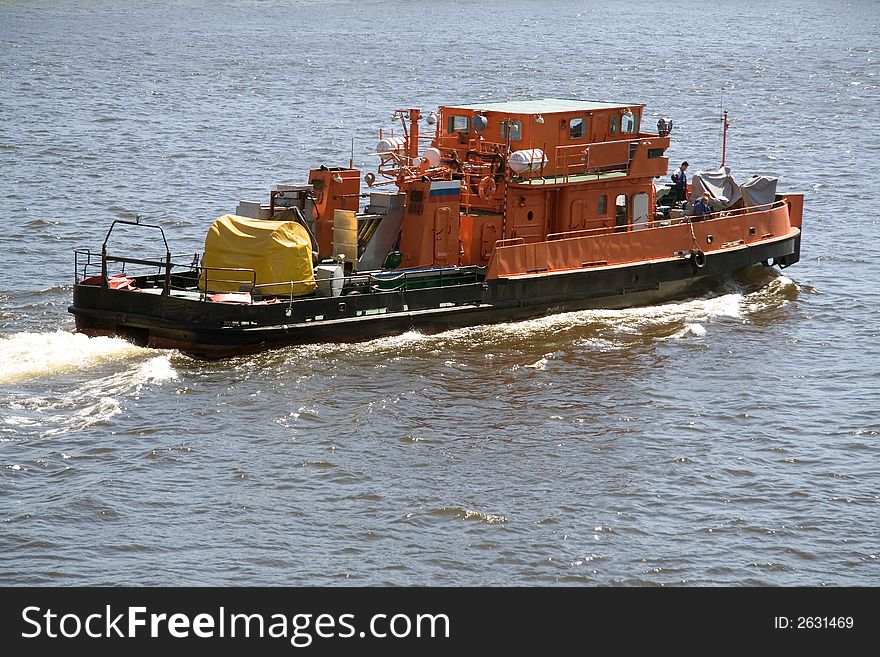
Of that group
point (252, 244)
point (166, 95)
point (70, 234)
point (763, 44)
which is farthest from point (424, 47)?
point (252, 244)

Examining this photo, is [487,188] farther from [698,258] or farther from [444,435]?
[444,435]

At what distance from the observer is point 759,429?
2069 centimetres

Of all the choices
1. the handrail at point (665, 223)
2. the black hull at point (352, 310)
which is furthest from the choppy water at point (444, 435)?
the handrail at point (665, 223)

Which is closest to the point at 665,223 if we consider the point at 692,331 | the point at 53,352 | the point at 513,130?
the point at 692,331

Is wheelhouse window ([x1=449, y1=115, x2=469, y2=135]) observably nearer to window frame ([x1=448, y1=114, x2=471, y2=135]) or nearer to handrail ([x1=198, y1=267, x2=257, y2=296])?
window frame ([x1=448, y1=114, x2=471, y2=135])

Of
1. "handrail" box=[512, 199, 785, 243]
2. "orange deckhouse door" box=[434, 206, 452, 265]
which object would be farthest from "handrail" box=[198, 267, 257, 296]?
"handrail" box=[512, 199, 785, 243]

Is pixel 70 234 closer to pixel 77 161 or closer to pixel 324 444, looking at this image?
pixel 77 161

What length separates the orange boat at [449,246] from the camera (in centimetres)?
2273

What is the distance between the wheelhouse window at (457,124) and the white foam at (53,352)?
776cm

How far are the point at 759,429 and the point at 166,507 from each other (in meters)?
9.01

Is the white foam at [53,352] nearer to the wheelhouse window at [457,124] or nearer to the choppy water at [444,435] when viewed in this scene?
the choppy water at [444,435]

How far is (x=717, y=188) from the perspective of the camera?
2906 centimetres

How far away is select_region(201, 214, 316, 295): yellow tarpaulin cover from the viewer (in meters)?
22.9

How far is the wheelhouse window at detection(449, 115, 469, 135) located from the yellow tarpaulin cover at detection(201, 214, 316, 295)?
15.4ft
